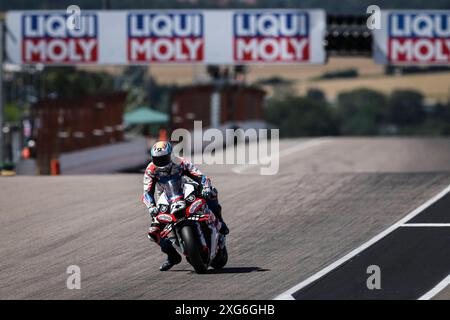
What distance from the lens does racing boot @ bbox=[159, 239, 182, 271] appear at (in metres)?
15.3

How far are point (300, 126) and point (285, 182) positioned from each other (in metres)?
109

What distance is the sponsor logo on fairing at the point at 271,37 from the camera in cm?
3834

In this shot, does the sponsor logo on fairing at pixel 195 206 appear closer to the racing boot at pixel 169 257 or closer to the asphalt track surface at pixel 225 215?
the racing boot at pixel 169 257

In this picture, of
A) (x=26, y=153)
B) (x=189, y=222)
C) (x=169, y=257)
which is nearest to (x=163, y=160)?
(x=189, y=222)

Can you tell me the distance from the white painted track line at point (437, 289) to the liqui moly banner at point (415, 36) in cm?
2474

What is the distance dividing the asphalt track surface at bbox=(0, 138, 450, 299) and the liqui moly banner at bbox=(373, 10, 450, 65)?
40.6ft

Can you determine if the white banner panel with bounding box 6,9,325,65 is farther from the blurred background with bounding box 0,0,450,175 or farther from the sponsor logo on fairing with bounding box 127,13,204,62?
the blurred background with bounding box 0,0,450,175

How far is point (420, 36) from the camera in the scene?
38844 millimetres

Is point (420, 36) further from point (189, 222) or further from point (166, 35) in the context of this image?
point (189, 222)

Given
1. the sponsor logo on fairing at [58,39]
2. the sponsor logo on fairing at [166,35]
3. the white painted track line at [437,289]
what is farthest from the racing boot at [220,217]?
the sponsor logo on fairing at [58,39]

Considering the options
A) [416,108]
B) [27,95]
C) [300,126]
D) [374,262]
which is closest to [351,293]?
[374,262]

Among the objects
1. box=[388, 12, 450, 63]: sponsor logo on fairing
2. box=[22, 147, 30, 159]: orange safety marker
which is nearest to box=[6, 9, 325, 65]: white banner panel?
box=[388, 12, 450, 63]: sponsor logo on fairing

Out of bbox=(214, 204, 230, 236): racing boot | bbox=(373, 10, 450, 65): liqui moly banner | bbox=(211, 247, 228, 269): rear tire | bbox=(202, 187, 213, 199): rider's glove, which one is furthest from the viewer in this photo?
bbox=(373, 10, 450, 65): liqui moly banner

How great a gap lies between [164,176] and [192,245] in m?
0.94
